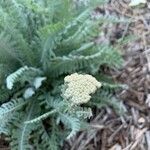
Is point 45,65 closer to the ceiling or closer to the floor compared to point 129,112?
closer to the ceiling

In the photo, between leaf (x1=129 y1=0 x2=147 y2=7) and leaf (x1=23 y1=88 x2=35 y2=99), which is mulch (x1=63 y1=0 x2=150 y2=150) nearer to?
leaf (x1=129 y1=0 x2=147 y2=7)

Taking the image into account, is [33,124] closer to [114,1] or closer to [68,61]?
[68,61]

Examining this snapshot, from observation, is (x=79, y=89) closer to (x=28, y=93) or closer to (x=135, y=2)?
(x=28, y=93)

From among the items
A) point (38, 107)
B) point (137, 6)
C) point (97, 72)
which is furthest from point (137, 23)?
point (38, 107)

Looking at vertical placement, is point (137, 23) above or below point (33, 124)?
above

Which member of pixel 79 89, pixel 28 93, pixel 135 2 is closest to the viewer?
pixel 79 89

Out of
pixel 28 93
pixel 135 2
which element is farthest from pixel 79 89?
pixel 135 2

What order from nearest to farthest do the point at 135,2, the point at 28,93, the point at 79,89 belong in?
1. the point at 79,89
2. the point at 28,93
3. the point at 135,2
